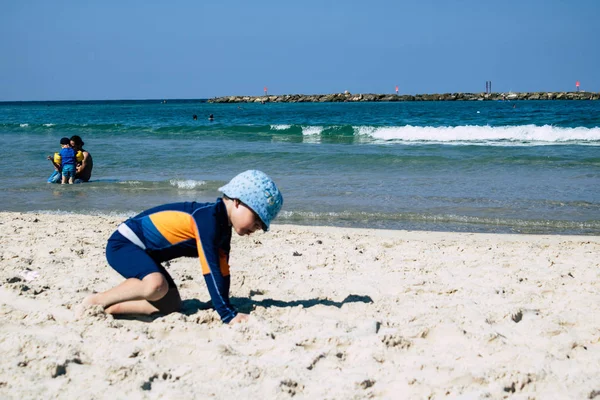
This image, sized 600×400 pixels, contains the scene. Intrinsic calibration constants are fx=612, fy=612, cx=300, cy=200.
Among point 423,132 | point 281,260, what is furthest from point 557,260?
point 423,132

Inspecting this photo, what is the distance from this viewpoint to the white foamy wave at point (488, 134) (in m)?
20.9

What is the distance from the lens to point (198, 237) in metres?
3.39

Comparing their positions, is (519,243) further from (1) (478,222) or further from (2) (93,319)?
(2) (93,319)

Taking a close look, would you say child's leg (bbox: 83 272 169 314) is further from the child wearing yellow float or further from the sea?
the child wearing yellow float

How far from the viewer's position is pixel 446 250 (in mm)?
5418

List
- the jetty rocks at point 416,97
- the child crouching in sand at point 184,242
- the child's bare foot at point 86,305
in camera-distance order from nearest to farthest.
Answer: the child crouching in sand at point 184,242
the child's bare foot at point 86,305
the jetty rocks at point 416,97

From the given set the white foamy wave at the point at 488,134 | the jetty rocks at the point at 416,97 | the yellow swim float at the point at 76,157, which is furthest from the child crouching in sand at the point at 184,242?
the jetty rocks at the point at 416,97

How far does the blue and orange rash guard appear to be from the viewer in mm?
3359

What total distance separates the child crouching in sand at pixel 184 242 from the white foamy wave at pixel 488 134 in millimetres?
18145

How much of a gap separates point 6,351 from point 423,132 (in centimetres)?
2179

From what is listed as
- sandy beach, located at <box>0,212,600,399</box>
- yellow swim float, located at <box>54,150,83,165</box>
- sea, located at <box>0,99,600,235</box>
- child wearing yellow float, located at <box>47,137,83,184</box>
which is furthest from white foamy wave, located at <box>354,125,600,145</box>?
sandy beach, located at <box>0,212,600,399</box>

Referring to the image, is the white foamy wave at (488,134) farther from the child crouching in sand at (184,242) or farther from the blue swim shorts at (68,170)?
the child crouching in sand at (184,242)

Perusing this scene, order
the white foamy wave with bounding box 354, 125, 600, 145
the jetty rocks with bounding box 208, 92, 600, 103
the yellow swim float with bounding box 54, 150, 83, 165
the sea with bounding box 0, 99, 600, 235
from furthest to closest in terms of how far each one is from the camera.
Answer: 1. the jetty rocks with bounding box 208, 92, 600, 103
2. the white foamy wave with bounding box 354, 125, 600, 145
3. the yellow swim float with bounding box 54, 150, 83, 165
4. the sea with bounding box 0, 99, 600, 235

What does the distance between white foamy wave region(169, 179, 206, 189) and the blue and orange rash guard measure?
255 inches
